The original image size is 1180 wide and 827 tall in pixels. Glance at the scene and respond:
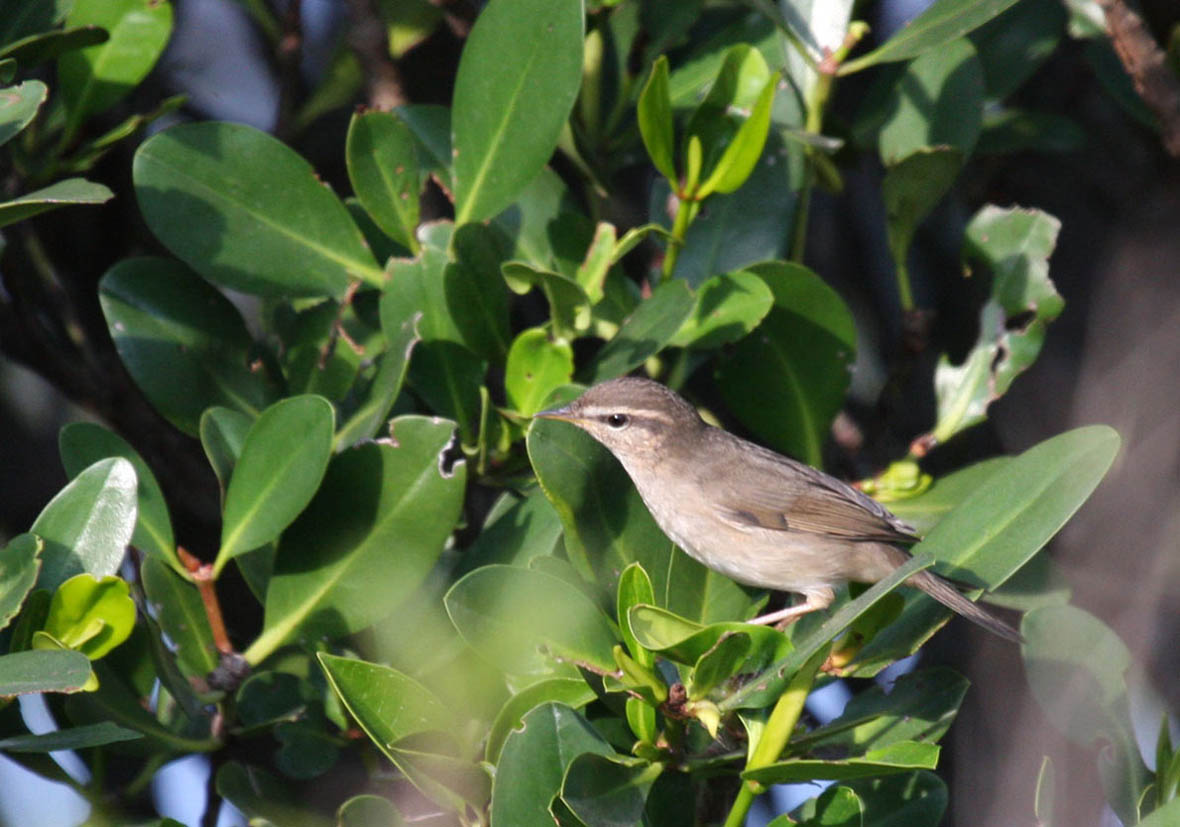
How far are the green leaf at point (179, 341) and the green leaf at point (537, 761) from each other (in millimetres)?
1073

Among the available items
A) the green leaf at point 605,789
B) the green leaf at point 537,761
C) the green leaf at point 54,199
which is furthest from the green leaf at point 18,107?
the green leaf at point 605,789

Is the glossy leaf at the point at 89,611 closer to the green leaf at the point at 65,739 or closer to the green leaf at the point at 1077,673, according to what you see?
the green leaf at the point at 65,739

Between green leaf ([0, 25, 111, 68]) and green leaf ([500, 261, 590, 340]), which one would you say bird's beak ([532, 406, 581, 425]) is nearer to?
green leaf ([500, 261, 590, 340])

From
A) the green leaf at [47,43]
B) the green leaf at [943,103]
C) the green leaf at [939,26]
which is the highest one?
the green leaf at [939,26]

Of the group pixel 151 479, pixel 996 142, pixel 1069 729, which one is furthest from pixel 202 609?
pixel 996 142

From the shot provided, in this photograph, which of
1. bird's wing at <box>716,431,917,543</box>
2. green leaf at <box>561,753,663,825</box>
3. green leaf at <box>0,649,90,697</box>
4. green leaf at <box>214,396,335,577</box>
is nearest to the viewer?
green leaf at <box>0,649,90,697</box>

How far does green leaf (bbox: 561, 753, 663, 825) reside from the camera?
2063 mm

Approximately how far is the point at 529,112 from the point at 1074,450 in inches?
50.4

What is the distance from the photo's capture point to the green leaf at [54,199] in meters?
2.24

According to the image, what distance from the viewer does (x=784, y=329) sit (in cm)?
298

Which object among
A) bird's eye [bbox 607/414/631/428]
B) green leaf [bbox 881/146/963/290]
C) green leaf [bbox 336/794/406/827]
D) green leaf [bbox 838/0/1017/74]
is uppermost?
green leaf [bbox 838/0/1017/74]

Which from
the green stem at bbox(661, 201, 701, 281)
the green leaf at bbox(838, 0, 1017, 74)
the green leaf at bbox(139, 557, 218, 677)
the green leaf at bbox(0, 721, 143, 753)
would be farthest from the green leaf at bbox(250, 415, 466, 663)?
the green leaf at bbox(838, 0, 1017, 74)

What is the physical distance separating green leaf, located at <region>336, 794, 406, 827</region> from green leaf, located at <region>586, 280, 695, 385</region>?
961 mm

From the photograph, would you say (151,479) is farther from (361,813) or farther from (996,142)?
(996,142)
